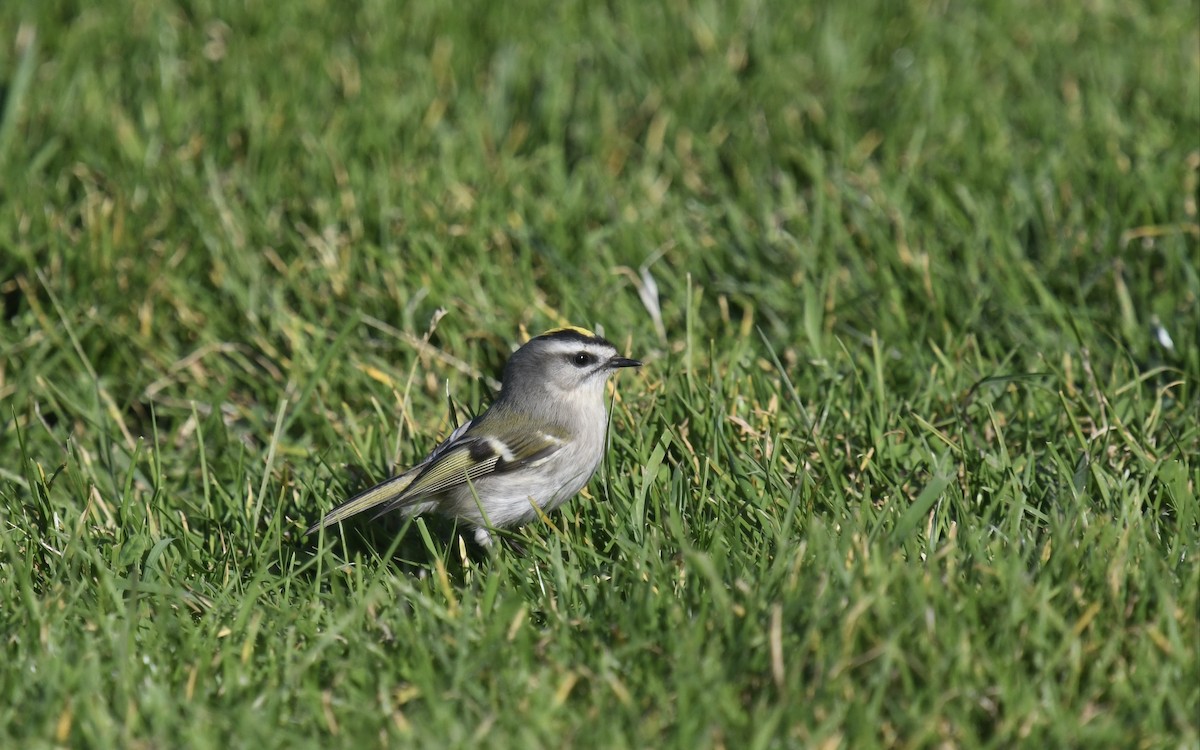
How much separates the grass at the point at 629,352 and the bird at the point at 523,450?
0.46 ft

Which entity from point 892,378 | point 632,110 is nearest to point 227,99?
point 632,110

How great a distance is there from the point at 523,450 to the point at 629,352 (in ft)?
2.78

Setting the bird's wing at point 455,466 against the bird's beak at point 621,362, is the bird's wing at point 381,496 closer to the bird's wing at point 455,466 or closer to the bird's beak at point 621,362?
the bird's wing at point 455,466

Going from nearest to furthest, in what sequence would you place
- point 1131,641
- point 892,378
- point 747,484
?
1. point 1131,641
2. point 747,484
3. point 892,378

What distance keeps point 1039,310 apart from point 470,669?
9.28 feet

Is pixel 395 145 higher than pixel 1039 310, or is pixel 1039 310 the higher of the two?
pixel 395 145

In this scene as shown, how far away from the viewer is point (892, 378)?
4910mm

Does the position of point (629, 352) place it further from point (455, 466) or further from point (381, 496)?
point (381, 496)

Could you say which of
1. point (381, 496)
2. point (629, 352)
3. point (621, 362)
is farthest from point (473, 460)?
point (629, 352)

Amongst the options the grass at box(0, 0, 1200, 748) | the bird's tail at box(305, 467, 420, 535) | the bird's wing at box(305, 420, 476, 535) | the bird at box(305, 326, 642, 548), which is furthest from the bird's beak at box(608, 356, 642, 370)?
the bird's tail at box(305, 467, 420, 535)

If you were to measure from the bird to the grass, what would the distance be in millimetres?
141

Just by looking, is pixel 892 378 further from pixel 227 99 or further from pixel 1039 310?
pixel 227 99

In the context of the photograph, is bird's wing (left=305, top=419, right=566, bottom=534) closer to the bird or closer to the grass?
the bird

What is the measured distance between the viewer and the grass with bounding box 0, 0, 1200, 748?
10.5 ft
